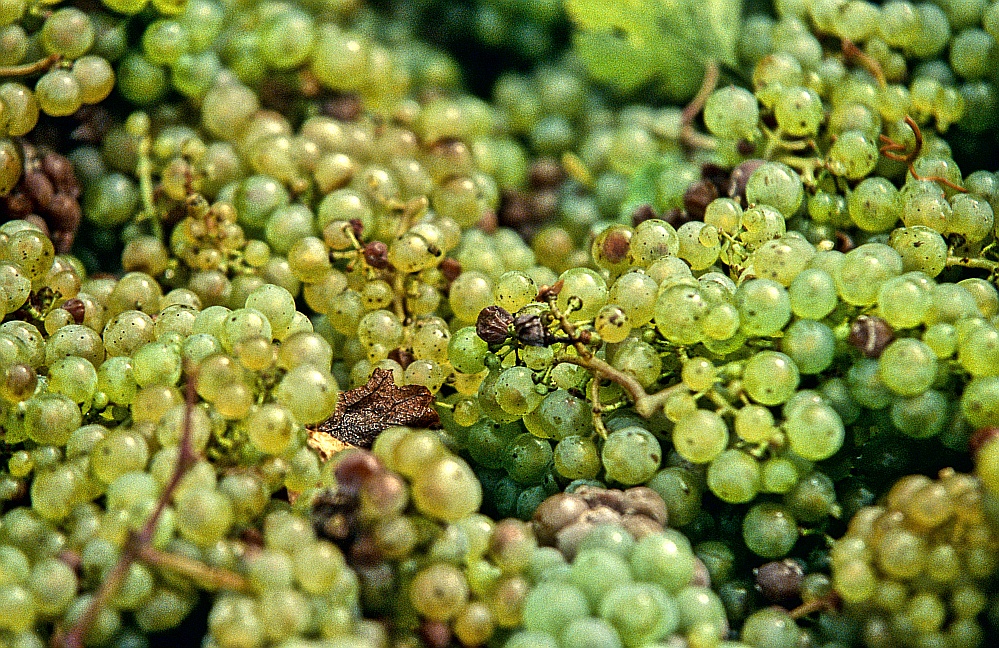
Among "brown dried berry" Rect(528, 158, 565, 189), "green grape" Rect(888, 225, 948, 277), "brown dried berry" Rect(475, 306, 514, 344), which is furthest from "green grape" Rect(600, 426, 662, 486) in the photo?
"brown dried berry" Rect(528, 158, 565, 189)

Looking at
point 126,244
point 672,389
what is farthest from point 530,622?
point 126,244

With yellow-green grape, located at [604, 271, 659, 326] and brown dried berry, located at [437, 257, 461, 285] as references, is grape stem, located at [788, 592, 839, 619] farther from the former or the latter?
brown dried berry, located at [437, 257, 461, 285]

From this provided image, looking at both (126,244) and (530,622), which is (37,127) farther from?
(530,622)

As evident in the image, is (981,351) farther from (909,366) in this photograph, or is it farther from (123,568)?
(123,568)

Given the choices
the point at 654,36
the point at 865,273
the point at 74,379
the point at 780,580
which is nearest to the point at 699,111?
the point at 654,36

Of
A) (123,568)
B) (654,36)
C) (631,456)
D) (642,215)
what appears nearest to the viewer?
(123,568)

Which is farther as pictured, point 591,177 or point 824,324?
point 591,177

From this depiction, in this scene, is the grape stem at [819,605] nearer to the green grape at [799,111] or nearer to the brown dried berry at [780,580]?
the brown dried berry at [780,580]
